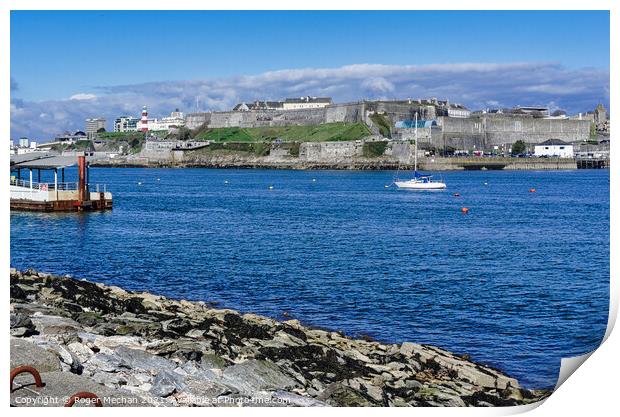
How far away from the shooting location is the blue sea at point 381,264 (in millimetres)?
6543

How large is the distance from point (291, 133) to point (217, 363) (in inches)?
1838

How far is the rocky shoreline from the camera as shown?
375cm

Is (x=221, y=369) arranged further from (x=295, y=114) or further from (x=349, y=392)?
(x=295, y=114)

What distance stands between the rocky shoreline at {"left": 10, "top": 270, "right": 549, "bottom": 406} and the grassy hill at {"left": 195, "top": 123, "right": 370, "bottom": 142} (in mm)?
40897

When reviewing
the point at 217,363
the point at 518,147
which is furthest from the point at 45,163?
the point at 518,147

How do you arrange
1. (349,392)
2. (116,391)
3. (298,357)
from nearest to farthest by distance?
1. (116,391)
2. (349,392)
3. (298,357)

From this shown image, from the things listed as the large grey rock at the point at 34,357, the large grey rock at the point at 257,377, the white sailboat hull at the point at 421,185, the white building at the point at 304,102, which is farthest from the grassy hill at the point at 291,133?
the large grey rock at the point at 34,357

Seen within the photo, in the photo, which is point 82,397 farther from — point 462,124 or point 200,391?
point 462,124

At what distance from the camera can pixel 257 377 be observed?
4.14 m

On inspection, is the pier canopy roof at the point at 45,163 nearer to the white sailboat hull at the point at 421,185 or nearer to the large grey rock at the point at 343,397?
the large grey rock at the point at 343,397

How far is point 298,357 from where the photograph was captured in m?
4.80

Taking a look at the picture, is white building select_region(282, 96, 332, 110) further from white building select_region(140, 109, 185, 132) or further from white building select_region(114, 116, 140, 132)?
white building select_region(114, 116, 140, 132)

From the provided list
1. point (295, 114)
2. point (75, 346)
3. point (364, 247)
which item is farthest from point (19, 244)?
point (295, 114)

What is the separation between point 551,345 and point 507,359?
585 mm
